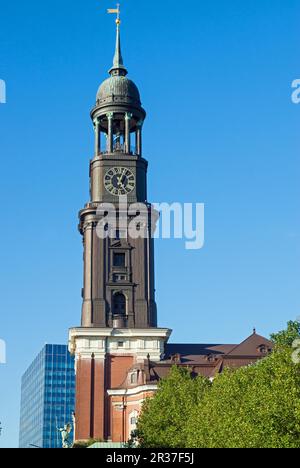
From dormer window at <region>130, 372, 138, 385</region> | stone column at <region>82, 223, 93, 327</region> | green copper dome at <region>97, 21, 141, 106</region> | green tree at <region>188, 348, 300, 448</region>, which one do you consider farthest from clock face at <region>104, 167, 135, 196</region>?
green tree at <region>188, 348, 300, 448</region>

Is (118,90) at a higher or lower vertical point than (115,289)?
higher

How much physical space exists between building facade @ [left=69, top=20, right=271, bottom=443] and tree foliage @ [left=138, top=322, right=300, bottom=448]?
21033 millimetres

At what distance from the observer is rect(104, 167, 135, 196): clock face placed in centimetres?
11906

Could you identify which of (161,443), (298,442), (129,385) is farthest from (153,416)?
(298,442)

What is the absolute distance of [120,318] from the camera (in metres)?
114

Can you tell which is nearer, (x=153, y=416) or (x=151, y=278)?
(x=153, y=416)

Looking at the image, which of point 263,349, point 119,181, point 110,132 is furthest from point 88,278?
point 263,349

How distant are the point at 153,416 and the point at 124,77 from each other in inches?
2220

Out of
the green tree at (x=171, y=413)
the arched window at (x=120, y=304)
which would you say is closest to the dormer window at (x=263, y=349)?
the arched window at (x=120, y=304)

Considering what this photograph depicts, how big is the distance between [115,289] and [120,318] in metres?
3.65

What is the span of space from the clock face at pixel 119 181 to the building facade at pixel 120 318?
0.42 ft

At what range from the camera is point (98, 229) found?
116688mm

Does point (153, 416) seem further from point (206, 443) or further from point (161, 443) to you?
point (206, 443)

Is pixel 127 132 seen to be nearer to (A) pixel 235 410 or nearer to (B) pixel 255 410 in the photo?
(A) pixel 235 410
